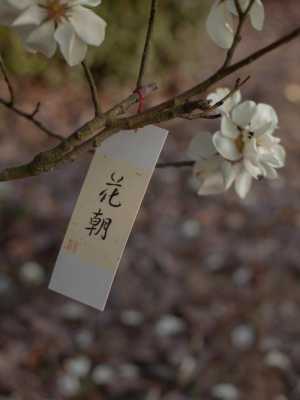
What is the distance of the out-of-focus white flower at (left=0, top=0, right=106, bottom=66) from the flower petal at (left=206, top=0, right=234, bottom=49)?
0.14 meters

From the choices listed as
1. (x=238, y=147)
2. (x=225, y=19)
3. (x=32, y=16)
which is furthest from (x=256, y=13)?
(x=32, y=16)

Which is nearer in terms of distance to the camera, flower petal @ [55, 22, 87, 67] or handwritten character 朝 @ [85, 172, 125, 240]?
flower petal @ [55, 22, 87, 67]

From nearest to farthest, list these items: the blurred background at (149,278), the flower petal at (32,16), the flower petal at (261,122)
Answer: the flower petal at (32,16)
the flower petal at (261,122)
the blurred background at (149,278)

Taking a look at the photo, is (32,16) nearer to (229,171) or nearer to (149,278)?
(229,171)

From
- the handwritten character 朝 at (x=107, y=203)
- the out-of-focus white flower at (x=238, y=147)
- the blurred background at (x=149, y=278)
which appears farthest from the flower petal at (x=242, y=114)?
the blurred background at (x=149, y=278)

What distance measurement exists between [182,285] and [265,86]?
184cm

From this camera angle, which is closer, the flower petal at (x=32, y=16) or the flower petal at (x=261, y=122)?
the flower petal at (x=32, y=16)

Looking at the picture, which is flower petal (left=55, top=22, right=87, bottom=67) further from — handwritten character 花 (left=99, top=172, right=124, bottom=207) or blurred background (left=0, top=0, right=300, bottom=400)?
blurred background (left=0, top=0, right=300, bottom=400)

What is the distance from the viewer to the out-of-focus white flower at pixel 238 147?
93cm

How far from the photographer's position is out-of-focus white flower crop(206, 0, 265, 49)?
3.03ft

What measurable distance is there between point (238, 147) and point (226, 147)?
0.06ft

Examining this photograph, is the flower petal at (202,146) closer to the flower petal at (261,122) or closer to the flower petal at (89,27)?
the flower petal at (261,122)

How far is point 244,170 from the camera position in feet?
3.11

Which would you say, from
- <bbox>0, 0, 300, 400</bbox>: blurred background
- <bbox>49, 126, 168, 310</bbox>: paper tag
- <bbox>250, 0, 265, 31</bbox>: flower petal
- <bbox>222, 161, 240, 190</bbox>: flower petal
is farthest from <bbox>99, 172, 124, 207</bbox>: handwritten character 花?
<bbox>0, 0, 300, 400</bbox>: blurred background
